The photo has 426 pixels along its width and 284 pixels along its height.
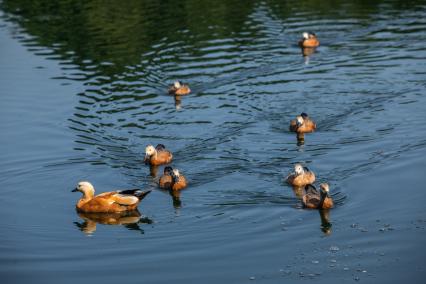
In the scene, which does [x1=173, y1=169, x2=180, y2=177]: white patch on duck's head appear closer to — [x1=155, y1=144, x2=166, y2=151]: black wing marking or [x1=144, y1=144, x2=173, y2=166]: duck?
[x1=144, y1=144, x2=173, y2=166]: duck

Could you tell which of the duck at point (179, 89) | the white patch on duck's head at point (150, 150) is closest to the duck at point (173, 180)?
the white patch on duck's head at point (150, 150)

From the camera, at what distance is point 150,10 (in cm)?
4712

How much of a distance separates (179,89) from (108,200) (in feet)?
34.1

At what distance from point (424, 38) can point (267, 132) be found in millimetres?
12710

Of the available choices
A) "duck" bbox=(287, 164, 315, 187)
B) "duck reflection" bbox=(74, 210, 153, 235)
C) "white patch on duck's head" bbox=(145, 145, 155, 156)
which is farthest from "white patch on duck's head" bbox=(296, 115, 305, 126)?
"duck reflection" bbox=(74, 210, 153, 235)

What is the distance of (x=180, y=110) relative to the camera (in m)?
32.9

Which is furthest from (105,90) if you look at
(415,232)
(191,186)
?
(415,232)

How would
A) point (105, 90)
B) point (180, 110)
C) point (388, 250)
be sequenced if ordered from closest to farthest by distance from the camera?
1. point (388, 250)
2. point (180, 110)
3. point (105, 90)

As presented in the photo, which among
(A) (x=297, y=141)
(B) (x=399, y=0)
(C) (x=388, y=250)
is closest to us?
(C) (x=388, y=250)

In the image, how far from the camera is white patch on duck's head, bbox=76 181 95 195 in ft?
80.9

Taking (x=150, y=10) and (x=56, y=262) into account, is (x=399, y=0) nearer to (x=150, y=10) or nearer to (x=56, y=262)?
(x=150, y=10)

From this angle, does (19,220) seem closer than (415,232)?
No

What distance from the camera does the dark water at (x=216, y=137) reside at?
20.8 metres

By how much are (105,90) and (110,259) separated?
50.2 ft
